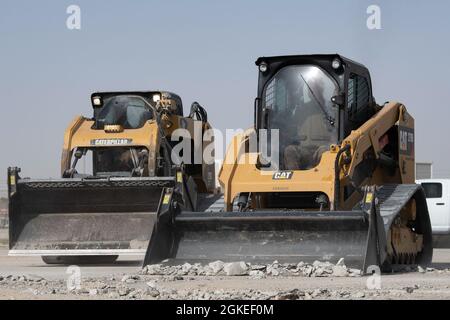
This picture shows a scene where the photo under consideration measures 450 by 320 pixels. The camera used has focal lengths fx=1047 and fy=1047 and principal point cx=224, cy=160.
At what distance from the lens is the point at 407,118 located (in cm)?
1569

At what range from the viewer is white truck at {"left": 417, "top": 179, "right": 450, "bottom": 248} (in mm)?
23281

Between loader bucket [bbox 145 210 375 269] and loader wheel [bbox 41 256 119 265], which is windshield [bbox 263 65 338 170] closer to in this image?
loader bucket [bbox 145 210 375 269]

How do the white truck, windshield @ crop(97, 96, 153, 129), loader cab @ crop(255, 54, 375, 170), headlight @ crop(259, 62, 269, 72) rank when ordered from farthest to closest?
the white truck → windshield @ crop(97, 96, 153, 129) → headlight @ crop(259, 62, 269, 72) → loader cab @ crop(255, 54, 375, 170)

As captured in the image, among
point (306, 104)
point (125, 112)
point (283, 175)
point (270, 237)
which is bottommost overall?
point (270, 237)

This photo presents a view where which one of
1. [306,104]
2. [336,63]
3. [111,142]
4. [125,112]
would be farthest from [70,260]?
[336,63]

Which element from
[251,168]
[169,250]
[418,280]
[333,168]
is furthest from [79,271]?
[418,280]

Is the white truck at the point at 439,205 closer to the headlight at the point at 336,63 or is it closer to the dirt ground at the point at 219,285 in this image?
the dirt ground at the point at 219,285

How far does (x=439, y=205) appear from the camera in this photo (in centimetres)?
2342

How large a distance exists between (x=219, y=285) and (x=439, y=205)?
1302 cm

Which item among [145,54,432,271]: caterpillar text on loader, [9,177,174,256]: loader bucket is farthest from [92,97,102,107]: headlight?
[145,54,432,271]: caterpillar text on loader

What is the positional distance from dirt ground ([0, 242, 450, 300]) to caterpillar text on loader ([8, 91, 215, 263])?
1566 mm

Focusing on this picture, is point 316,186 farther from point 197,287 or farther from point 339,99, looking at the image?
point 197,287

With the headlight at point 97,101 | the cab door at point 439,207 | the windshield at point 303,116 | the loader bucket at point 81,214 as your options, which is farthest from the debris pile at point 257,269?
the cab door at point 439,207

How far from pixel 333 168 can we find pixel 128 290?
4.30m
